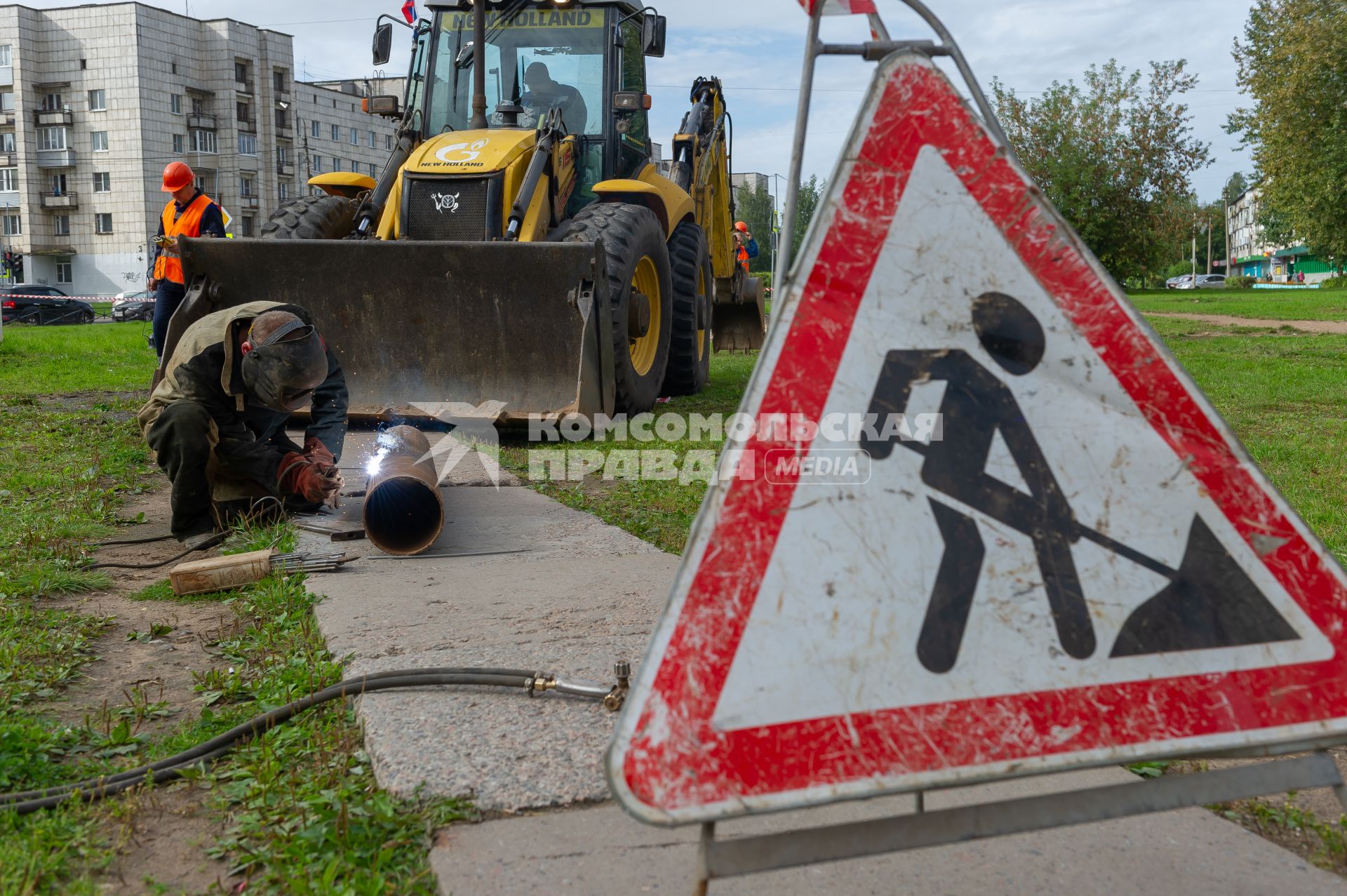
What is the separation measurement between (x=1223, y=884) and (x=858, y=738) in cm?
79

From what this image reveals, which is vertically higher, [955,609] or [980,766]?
[955,609]

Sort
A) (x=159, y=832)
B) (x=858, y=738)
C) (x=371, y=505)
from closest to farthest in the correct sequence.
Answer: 1. (x=858, y=738)
2. (x=159, y=832)
3. (x=371, y=505)

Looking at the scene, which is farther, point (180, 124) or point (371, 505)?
point (180, 124)

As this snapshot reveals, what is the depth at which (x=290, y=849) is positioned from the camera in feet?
6.67

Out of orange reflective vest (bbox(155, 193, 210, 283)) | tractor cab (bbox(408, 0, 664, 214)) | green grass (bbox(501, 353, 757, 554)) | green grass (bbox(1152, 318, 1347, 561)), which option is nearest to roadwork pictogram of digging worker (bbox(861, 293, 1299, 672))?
green grass (bbox(1152, 318, 1347, 561))

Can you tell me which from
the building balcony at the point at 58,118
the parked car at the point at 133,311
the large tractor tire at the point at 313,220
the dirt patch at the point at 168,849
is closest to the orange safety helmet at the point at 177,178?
the large tractor tire at the point at 313,220

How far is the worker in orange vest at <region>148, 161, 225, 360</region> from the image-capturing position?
849 centimetres

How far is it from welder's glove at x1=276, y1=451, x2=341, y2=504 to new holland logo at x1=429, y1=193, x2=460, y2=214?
10.2ft

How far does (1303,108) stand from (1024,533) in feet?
121

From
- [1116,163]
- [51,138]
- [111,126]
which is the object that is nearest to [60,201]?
[51,138]

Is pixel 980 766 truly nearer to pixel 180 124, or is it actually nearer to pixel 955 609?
pixel 955 609

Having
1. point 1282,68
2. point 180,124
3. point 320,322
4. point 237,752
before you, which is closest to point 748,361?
Result: point 320,322

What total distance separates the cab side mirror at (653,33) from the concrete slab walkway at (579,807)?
576 centimetres

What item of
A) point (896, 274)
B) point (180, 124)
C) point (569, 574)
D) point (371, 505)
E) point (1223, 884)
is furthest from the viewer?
point (180, 124)
